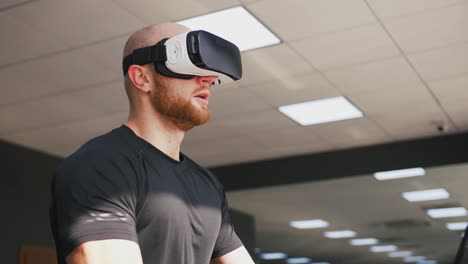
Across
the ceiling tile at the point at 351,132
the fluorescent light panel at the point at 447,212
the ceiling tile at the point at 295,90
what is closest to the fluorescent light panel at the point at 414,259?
the fluorescent light panel at the point at 447,212

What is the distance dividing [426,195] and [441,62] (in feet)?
14.5

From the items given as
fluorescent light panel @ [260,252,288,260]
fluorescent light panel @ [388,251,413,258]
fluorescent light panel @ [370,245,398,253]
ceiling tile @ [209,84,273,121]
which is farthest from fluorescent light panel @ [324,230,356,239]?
ceiling tile @ [209,84,273,121]

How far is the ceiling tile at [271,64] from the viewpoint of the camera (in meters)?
4.70

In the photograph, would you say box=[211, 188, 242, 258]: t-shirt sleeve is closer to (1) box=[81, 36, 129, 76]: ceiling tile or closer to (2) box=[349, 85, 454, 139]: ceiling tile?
(1) box=[81, 36, 129, 76]: ceiling tile

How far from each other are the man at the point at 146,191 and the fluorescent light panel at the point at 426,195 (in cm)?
779

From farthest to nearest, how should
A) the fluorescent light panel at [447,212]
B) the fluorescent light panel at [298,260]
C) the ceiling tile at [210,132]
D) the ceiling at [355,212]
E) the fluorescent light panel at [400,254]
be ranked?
1. the fluorescent light panel at [298,260]
2. the fluorescent light panel at [400,254]
3. the fluorescent light panel at [447,212]
4. the ceiling at [355,212]
5. the ceiling tile at [210,132]

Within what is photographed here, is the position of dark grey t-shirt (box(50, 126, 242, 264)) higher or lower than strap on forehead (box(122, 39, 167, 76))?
lower

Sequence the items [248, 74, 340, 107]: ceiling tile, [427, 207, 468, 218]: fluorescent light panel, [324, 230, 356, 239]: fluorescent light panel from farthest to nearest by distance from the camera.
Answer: [324, 230, 356, 239]: fluorescent light panel < [427, 207, 468, 218]: fluorescent light panel < [248, 74, 340, 107]: ceiling tile

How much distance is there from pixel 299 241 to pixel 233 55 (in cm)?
1214

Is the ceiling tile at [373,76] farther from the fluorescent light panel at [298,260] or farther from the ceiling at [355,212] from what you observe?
the fluorescent light panel at [298,260]

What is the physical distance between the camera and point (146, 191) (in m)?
1.20

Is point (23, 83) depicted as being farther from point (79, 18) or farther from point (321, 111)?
point (321, 111)

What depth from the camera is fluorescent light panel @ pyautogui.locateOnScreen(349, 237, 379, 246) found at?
13281 millimetres

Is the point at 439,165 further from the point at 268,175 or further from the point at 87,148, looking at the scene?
the point at 87,148
